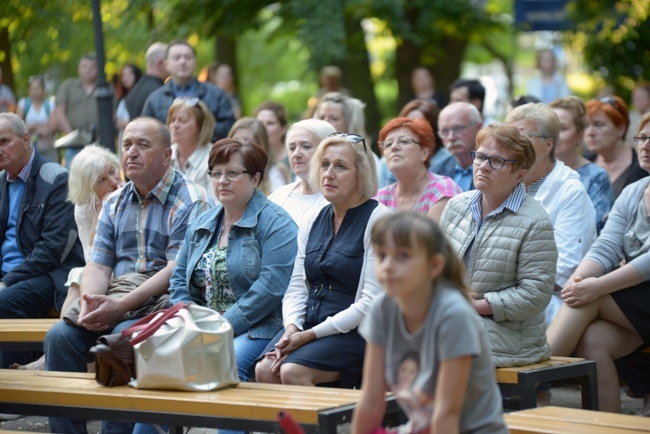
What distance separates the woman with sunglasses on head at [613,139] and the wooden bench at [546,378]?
2838 millimetres

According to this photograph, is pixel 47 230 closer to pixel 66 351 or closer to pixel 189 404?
pixel 66 351

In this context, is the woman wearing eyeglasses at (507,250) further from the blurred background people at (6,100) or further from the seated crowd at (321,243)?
the blurred background people at (6,100)

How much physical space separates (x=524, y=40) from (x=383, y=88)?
1037 centimetres

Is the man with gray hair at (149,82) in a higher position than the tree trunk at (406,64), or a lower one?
lower

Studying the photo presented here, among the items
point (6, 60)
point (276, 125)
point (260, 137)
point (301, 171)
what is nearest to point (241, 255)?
point (301, 171)

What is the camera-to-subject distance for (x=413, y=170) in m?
7.42

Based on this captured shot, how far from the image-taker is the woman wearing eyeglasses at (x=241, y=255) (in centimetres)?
639

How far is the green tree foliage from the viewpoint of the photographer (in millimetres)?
17906

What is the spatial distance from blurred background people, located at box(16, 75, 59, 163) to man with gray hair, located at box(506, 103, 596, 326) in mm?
10052

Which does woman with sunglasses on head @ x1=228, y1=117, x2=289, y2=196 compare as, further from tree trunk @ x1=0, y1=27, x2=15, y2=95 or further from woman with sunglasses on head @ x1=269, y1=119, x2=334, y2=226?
tree trunk @ x1=0, y1=27, x2=15, y2=95

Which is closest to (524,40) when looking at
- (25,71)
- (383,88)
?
(383,88)

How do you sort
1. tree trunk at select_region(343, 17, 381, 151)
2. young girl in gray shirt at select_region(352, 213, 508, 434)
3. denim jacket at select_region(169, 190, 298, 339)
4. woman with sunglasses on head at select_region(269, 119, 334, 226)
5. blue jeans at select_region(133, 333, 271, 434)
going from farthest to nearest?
tree trunk at select_region(343, 17, 381, 151) < woman with sunglasses on head at select_region(269, 119, 334, 226) < denim jacket at select_region(169, 190, 298, 339) < blue jeans at select_region(133, 333, 271, 434) < young girl in gray shirt at select_region(352, 213, 508, 434)

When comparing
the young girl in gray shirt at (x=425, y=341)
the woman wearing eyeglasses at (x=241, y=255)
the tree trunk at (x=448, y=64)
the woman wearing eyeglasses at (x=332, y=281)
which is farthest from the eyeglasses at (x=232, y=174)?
the tree trunk at (x=448, y=64)

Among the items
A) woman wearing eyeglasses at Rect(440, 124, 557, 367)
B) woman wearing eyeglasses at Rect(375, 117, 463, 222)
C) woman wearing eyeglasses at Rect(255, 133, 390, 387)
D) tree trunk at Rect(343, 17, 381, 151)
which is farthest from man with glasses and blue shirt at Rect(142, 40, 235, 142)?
tree trunk at Rect(343, 17, 381, 151)
